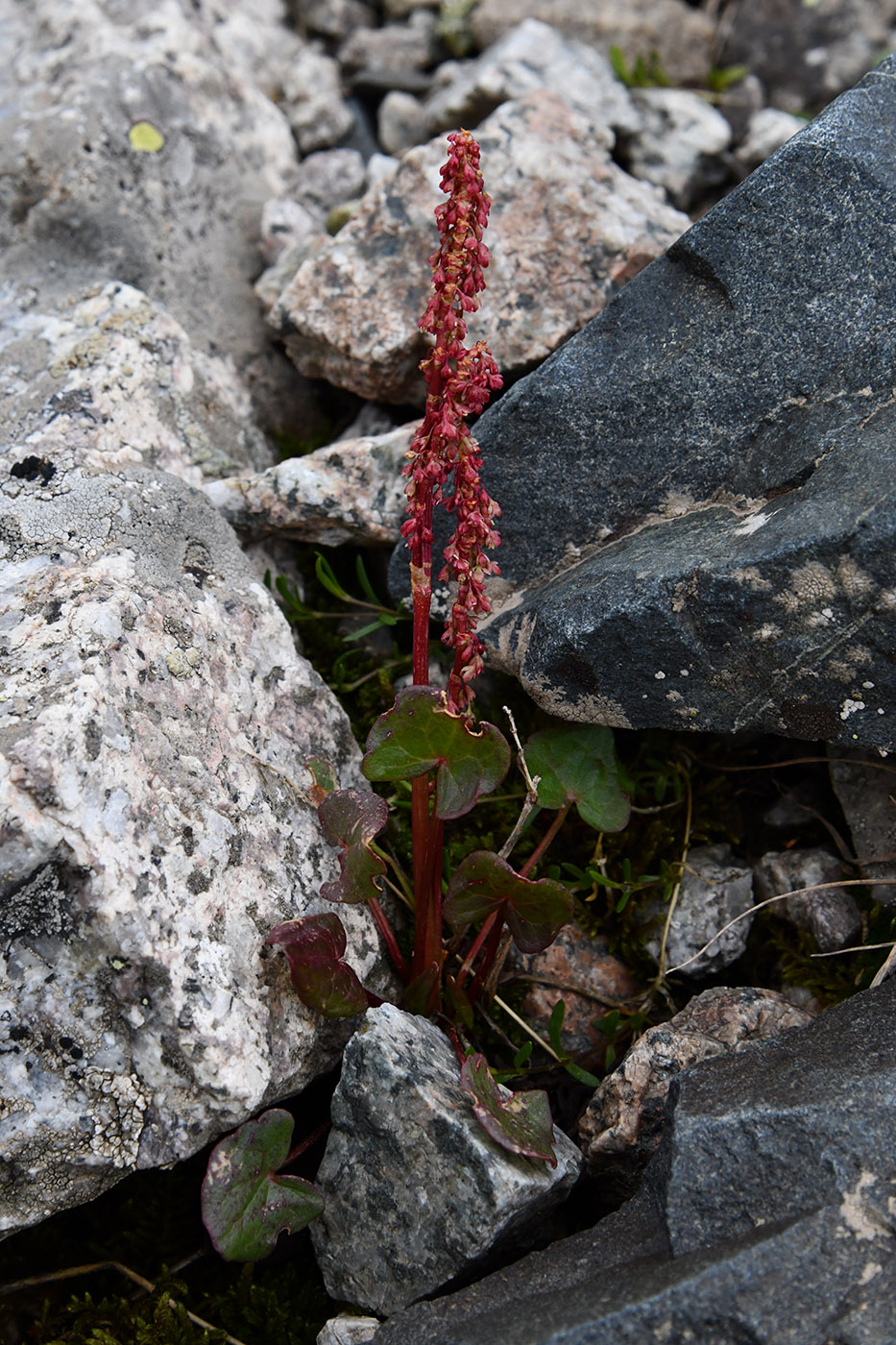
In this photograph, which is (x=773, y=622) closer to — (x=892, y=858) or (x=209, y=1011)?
(x=892, y=858)

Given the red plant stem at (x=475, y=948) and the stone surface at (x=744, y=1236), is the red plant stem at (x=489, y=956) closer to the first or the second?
the red plant stem at (x=475, y=948)

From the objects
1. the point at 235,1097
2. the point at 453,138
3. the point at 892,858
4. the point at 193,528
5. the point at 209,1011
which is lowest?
the point at 892,858

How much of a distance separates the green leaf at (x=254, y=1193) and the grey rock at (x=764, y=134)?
4092mm

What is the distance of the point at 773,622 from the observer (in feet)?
7.95

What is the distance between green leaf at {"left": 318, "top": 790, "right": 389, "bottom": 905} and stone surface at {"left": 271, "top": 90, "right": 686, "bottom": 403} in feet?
5.43

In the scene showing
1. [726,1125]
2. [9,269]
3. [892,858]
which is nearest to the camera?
[726,1125]

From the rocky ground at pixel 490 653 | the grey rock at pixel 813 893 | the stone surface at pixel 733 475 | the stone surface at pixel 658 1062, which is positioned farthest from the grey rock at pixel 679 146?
the stone surface at pixel 658 1062

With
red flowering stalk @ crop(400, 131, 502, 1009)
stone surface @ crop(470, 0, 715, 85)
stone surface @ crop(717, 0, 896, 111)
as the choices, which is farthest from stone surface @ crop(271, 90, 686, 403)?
stone surface @ crop(717, 0, 896, 111)

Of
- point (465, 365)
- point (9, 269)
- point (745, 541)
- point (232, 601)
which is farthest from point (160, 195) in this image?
point (745, 541)

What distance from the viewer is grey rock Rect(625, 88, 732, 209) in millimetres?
4285

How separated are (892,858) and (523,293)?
7.18ft

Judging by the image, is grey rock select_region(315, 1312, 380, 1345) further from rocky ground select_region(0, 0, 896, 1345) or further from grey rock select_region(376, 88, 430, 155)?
grey rock select_region(376, 88, 430, 155)

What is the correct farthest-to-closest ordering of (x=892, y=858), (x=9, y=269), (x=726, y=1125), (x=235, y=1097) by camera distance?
(x=9, y=269), (x=892, y=858), (x=235, y=1097), (x=726, y=1125)

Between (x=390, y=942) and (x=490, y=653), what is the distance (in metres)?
0.91
